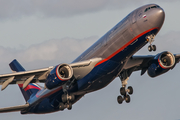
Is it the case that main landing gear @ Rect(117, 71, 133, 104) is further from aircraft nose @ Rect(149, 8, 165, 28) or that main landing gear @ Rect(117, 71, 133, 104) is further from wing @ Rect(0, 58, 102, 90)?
aircraft nose @ Rect(149, 8, 165, 28)

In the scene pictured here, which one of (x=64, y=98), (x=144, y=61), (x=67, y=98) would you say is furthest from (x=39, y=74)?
(x=144, y=61)

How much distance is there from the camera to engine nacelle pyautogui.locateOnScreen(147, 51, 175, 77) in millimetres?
42119

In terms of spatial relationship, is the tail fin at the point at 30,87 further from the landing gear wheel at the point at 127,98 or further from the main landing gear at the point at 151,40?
the main landing gear at the point at 151,40

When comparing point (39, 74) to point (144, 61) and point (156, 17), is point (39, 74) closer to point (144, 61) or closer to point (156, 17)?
point (144, 61)

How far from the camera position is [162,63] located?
42.3 meters

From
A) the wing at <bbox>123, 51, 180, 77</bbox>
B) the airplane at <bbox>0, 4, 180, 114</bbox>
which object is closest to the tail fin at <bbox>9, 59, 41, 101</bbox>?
the airplane at <bbox>0, 4, 180, 114</bbox>

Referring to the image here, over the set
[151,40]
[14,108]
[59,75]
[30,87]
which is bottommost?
[14,108]

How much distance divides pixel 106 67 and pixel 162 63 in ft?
27.1

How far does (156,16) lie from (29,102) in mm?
21104

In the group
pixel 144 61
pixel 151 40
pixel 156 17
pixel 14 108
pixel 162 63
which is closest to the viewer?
pixel 156 17

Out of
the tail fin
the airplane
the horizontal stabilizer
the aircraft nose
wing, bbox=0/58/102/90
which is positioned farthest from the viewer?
the tail fin

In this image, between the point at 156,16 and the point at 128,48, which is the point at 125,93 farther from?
the point at 156,16

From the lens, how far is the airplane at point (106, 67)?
35188 millimetres

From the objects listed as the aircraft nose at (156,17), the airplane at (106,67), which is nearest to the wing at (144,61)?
the airplane at (106,67)
